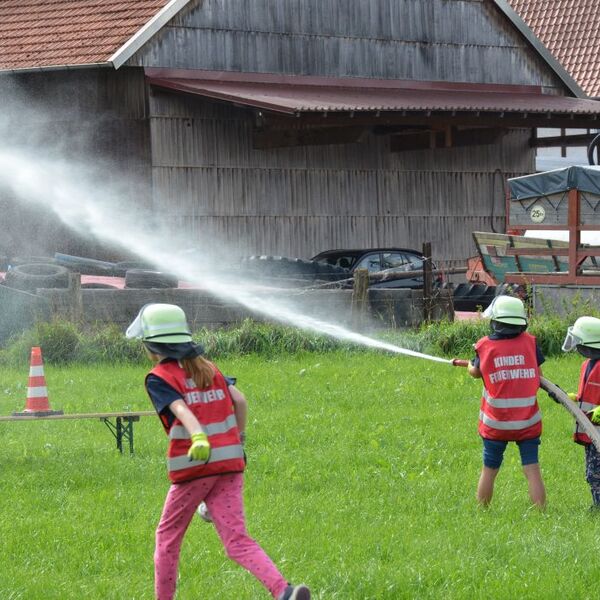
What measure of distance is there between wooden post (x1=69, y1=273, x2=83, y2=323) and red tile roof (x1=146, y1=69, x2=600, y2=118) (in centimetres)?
676

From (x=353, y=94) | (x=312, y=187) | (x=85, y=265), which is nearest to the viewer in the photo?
(x=85, y=265)

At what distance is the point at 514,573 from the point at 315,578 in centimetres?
102

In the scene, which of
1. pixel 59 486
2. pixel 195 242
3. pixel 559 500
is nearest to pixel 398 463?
pixel 559 500

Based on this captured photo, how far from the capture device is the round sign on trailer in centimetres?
2217

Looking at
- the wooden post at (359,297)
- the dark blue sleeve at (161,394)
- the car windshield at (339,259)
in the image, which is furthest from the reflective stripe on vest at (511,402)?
the car windshield at (339,259)

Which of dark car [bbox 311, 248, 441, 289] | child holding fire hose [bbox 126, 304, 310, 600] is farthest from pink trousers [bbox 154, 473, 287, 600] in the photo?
dark car [bbox 311, 248, 441, 289]

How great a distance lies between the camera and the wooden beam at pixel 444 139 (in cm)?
2716

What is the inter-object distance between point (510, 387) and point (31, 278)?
1127cm

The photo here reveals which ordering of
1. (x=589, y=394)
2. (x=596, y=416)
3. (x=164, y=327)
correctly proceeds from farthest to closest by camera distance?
(x=589, y=394), (x=596, y=416), (x=164, y=327)

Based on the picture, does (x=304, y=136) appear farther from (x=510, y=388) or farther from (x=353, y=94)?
(x=510, y=388)

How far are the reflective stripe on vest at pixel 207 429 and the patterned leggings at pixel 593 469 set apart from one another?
2902mm

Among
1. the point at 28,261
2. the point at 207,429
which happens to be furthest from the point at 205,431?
the point at 28,261

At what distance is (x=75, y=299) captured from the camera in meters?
16.7

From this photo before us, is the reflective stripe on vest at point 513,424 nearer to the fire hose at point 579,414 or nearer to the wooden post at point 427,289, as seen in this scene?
the fire hose at point 579,414
